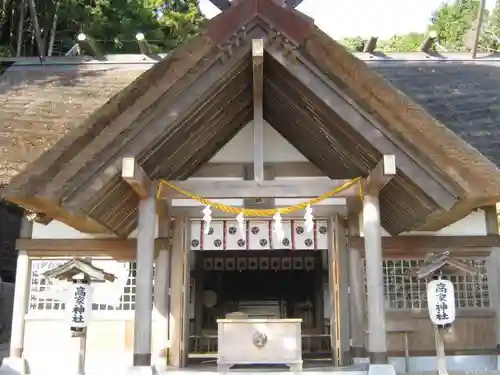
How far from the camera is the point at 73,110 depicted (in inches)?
399

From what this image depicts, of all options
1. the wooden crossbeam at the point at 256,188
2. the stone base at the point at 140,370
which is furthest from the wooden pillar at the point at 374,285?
the stone base at the point at 140,370

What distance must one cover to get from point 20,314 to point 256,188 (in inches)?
170

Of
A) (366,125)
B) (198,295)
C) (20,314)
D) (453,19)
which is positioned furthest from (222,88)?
(453,19)

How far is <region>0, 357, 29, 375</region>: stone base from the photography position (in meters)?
7.70

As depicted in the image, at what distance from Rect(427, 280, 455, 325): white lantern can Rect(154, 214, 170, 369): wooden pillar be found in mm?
3821

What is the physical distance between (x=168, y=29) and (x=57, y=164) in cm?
1747

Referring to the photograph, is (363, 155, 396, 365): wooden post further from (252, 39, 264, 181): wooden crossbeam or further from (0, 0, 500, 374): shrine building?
(252, 39, 264, 181): wooden crossbeam

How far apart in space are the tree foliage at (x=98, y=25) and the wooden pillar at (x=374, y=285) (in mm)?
14474

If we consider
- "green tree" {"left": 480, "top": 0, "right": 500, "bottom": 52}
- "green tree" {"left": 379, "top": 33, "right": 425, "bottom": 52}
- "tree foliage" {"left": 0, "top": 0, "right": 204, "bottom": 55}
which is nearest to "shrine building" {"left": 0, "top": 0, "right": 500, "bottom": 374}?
"tree foliage" {"left": 0, "top": 0, "right": 204, "bottom": 55}

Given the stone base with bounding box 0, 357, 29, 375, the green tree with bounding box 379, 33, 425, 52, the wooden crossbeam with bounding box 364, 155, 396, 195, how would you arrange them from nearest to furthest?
the wooden crossbeam with bounding box 364, 155, 396, 195, the stone base with bounding box 0, 357, 29, 375, the green tree with bounding box 379, 33, 425, 52

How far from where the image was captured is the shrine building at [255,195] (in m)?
5.82

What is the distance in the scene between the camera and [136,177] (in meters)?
5.86

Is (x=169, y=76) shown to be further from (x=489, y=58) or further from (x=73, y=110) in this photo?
(x=489, y=58)

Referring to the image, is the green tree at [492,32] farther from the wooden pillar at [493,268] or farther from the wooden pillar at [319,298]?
the wooden pillar at [493,268]
